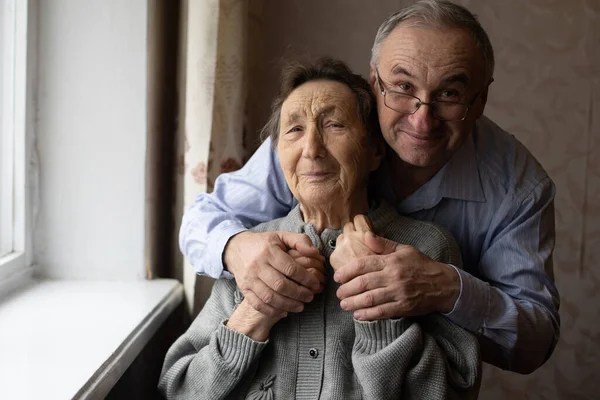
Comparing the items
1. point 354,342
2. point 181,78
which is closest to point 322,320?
point 354,342

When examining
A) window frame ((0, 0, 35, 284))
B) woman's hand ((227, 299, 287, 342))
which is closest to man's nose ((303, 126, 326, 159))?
woman's hand ((227, 299, 287, 342))

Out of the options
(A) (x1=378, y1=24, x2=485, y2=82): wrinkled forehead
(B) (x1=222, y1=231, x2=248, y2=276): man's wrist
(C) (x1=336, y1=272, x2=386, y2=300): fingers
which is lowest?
(C) (x1=336, y1=272, x2=386, y2=300): fingers

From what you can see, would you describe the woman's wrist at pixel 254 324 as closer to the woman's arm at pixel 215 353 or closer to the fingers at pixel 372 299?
the woman's arm at pixel 215 353

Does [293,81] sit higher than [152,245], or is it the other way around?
[293,81]

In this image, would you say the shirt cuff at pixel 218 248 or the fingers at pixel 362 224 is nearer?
the fingers at pixel 362 224

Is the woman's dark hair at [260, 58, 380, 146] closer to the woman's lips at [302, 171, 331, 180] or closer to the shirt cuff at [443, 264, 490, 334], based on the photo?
the woman's lips at [302, 171, 331, 180]

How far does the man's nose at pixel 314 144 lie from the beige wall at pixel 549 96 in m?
0.90

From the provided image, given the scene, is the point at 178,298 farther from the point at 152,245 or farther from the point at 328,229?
the point at 328,229

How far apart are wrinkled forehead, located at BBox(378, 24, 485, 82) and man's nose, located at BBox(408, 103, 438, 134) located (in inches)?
2.5

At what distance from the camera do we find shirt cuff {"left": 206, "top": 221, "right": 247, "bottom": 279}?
4.83 feet

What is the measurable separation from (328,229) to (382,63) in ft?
1.26

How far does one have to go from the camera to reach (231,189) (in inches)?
67.6

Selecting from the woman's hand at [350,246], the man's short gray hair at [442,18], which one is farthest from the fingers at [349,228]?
the man's short gray hair at [442,18]

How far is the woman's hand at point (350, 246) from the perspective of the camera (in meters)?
1.31
